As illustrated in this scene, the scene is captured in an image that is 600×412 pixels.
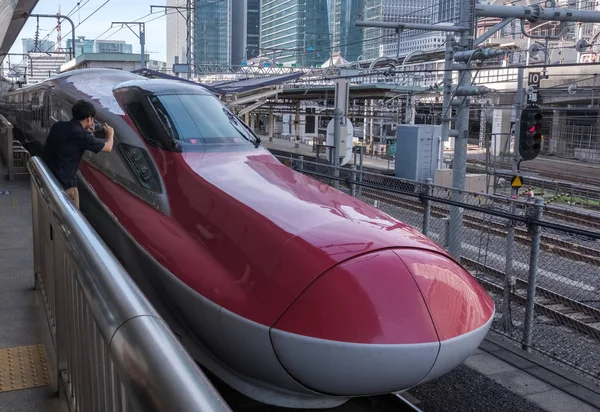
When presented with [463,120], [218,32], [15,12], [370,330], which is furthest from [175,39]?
[370,330]

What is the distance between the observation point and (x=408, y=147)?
16281 millimetres

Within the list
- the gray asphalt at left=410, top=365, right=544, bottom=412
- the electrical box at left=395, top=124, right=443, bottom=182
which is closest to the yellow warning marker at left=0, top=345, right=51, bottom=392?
the gray asphalt at left=410, top=365, right=544, bottom=412

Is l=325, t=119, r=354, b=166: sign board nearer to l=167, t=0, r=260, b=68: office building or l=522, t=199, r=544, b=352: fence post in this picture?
l=522, t=199, r=544, b=352: fence post

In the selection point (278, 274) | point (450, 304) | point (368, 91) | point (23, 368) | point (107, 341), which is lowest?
point (23, 368)

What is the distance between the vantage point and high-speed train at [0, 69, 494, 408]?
11.5ft

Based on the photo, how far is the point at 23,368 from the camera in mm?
3676

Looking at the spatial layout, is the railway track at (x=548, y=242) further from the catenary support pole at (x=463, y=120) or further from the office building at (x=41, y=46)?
the office building at (x=41, y=46)

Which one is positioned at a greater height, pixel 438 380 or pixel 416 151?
pixel 416 151

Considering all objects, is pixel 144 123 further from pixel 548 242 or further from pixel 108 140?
pixel 548 242

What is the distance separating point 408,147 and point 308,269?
1300cm

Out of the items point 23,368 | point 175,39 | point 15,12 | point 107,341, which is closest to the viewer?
point 107,341

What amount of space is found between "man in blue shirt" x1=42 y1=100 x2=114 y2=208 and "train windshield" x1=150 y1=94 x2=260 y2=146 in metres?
0.55

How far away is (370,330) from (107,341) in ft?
6.76

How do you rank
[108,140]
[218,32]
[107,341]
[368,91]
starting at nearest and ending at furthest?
[107,341]
[108,140]
[368,91]
[218,32]
